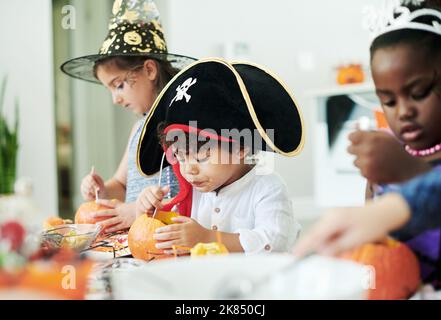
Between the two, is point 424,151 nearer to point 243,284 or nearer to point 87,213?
point 243,284

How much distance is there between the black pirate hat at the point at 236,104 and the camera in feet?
1.98

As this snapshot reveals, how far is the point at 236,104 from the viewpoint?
0.60m

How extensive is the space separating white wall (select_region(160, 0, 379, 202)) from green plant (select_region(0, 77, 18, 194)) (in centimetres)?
24

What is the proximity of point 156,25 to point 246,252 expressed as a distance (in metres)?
0.35

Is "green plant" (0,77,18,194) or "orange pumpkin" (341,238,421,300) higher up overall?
"green plant" (0,77,18,194)

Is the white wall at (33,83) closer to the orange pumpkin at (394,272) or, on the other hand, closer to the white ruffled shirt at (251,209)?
the white ruffled shirt at (251,209)

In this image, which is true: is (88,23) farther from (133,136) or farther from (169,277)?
(169,277)

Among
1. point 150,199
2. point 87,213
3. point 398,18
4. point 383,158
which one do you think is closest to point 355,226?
point 383,158

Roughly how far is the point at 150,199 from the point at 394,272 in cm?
34

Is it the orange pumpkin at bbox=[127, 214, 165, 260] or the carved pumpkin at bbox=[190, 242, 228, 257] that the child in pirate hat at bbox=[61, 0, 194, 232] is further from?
the carved pumpkin at bbox=[190, 242, 228, 257]

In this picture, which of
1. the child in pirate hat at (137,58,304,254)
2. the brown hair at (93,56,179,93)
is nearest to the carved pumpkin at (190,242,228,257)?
the child in pirate hat at (137,58,304,254)

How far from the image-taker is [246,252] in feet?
1.90

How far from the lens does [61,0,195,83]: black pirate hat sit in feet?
2.28

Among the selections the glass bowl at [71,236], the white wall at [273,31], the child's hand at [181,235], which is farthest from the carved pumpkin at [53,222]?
the white wall at [273,31]
